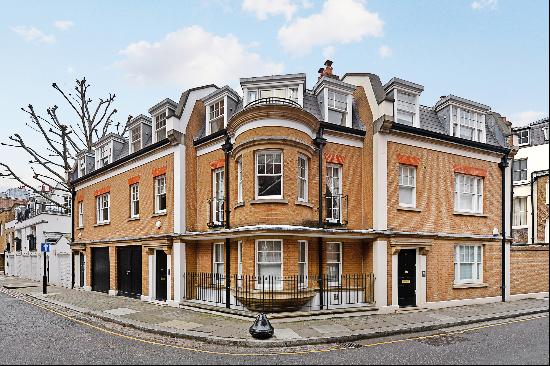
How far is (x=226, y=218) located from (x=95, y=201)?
11.6 metres

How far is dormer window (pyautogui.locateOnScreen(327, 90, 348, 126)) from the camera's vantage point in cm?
1523

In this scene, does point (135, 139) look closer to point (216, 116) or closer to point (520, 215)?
point (216, 116)

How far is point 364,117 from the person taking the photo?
50.5 feet

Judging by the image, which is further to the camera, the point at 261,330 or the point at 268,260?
the point at 268,260

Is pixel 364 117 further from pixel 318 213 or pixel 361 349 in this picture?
pixel 361 349

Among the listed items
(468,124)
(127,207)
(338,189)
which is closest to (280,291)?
(338,189)

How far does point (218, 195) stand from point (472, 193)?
10876 mm

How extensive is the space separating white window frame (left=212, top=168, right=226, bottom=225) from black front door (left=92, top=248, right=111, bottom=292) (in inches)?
342

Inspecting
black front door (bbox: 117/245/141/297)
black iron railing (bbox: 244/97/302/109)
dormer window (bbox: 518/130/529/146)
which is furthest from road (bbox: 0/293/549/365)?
dormer window (bbox: 518/130/529/146)

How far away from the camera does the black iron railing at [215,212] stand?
15.2m

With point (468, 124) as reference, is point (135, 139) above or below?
below

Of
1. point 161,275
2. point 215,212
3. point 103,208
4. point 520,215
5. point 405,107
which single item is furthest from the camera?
point 520,215

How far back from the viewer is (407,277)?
48.6 ft

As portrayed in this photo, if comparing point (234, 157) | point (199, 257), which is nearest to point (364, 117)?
point (234, 157)
